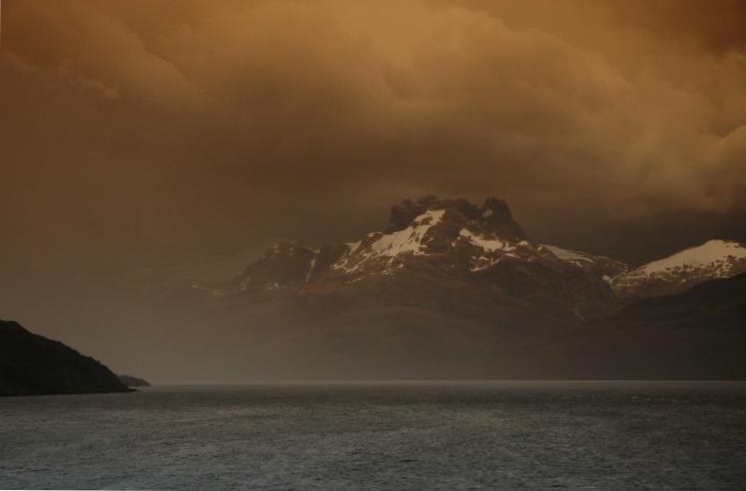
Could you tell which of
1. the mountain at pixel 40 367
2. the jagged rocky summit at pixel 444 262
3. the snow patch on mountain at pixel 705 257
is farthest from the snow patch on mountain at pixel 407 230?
the mountain at pixel 40 367

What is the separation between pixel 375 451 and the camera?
4153cm

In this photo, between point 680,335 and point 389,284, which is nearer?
point 680,335

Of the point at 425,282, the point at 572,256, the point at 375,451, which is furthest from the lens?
the point at 425,282

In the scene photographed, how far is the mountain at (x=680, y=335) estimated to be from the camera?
100225mm

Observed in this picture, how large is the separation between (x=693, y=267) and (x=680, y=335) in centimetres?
8999

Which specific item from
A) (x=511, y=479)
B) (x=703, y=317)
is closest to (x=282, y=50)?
(x=511, y=479)

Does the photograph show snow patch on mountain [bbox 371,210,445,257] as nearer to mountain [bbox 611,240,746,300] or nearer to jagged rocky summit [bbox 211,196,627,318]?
jagged rocky summit [bbox 211,196,627,318]

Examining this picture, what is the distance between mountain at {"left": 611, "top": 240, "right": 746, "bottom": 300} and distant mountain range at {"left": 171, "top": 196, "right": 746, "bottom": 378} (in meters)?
0.17

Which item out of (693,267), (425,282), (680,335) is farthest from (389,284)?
(693,267)

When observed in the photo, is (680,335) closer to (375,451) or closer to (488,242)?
(488,242)

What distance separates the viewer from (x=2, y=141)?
6694cm

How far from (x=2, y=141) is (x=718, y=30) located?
50.6m

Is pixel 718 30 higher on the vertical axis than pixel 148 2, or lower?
lower

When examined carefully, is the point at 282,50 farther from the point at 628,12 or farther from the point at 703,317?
the point at 703,317
